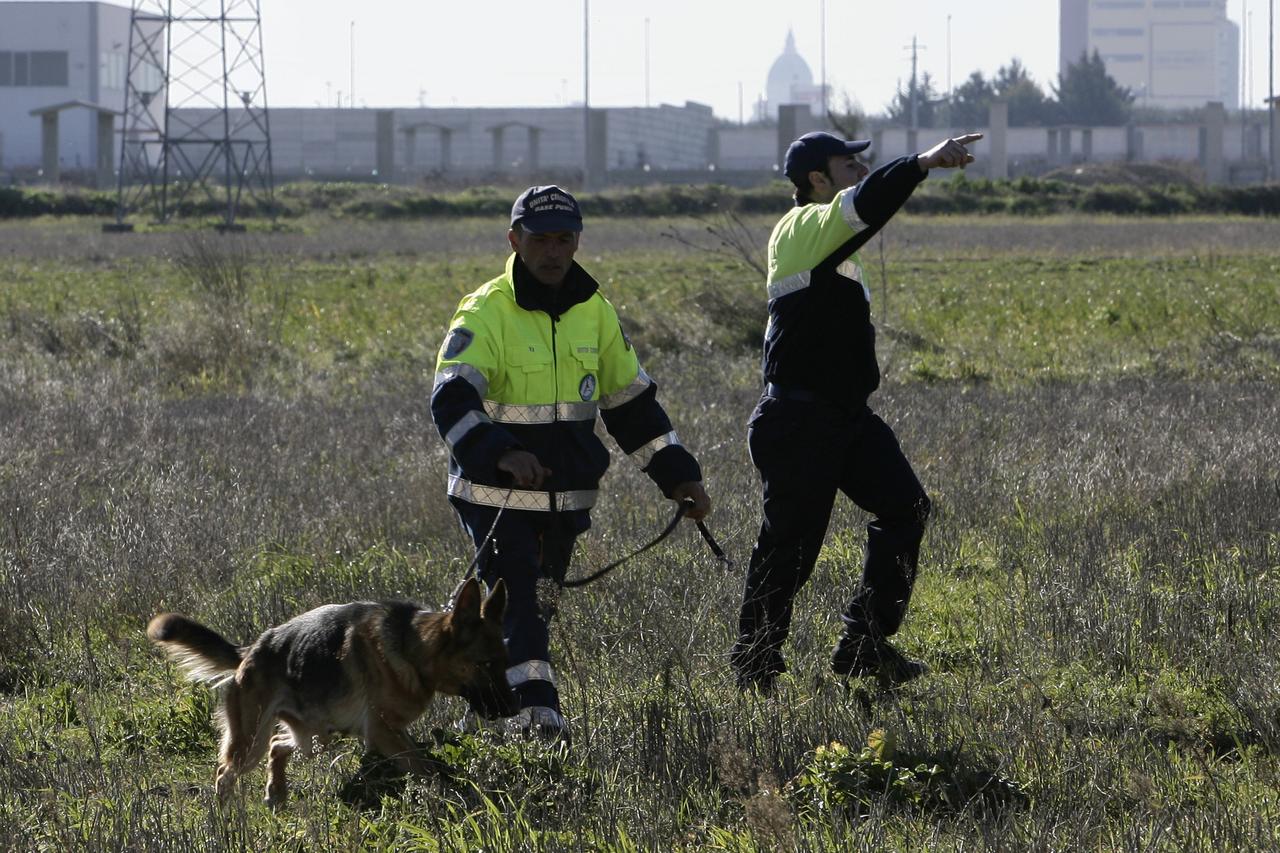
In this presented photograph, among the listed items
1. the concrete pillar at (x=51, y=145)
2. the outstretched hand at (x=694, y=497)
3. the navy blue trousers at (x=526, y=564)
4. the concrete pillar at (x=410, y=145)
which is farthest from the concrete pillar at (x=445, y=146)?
the navy blue trousers at (x=526, y=564)

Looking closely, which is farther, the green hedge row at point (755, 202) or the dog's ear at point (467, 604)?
the green hedge row at point (755, 202)

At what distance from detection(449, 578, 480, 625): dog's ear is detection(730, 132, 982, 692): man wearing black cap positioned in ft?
4.54

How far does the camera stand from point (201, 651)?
472 cm

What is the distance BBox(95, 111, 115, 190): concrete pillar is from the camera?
66.5 meters

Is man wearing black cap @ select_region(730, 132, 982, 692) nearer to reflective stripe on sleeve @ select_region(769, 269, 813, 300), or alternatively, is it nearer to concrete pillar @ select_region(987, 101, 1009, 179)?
reflective stripe on sleeve @ select_region(769, 269, 813, 300)

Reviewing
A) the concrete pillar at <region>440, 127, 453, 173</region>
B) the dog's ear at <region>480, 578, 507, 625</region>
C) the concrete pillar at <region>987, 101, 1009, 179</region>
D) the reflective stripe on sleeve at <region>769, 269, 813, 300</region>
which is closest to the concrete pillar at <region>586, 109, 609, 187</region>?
the concrete pillar at <region>440, 127, 453, 173</region>

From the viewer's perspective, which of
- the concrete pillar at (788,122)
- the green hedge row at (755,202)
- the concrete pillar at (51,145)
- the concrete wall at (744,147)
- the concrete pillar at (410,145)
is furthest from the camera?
the concrete wall at (744,147)

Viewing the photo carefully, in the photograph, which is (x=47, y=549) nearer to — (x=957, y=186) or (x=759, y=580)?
(x=759, y=580)

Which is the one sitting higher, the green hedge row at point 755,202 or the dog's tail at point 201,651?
the green hedge row at point 755,202

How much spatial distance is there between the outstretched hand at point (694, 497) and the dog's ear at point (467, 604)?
111 centimetres

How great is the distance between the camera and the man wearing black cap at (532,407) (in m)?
4.82

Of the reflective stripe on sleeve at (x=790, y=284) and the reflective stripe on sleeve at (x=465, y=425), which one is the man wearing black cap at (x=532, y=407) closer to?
the reflective stripe on sleeve at (x=465, y=425)

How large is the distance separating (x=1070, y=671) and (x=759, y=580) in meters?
1.11

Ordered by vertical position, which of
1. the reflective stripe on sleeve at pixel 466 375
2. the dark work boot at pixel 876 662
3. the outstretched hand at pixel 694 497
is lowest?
the dark work boot at pixel 876 662
